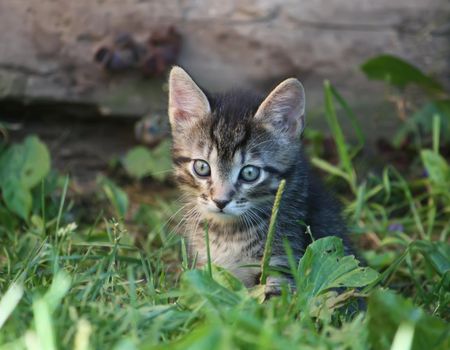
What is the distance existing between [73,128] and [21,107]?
40 cm

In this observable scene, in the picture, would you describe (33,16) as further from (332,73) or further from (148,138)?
(332,73)

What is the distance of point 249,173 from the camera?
3.77 metres

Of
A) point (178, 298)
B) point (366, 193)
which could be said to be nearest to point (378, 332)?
point (178, 298)

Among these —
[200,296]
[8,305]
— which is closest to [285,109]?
[200,296]

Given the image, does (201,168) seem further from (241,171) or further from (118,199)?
(118,199)

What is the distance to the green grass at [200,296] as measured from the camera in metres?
2.48

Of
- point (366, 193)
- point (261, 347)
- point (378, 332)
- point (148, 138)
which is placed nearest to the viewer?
point (261, 347)

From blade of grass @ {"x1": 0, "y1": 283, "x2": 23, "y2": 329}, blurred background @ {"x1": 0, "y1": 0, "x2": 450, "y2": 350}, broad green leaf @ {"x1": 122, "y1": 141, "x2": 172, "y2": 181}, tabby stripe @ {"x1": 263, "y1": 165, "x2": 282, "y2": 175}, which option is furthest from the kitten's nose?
broad green leaf @ {"x1": 122, "y1": 141, "x2": 172, "y2": 181}

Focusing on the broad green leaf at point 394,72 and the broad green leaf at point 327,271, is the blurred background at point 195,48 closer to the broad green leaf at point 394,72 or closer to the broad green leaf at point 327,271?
the broad green leaf at point 394,72

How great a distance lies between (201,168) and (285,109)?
492 millimetres

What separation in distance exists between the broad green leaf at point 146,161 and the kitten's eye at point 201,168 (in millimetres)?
1597

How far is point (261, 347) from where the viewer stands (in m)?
2.31

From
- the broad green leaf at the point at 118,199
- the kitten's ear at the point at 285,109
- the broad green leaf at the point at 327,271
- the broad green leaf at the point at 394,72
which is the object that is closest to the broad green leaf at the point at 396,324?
the broad green leaf at the point at 327,271

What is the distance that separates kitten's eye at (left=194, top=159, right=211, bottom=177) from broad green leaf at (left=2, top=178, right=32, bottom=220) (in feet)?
4.10
